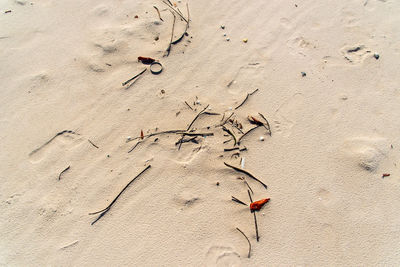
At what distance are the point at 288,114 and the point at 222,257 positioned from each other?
145 cm

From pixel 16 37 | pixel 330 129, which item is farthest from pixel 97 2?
pixel 330 129

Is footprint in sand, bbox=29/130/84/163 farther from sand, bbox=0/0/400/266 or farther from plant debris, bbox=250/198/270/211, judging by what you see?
plant debris, bbox=250/198/270/211

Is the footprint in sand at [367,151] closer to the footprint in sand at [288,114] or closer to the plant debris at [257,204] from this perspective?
the footprint in sand at [288,114]

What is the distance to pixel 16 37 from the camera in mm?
3078

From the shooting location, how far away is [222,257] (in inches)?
80.4

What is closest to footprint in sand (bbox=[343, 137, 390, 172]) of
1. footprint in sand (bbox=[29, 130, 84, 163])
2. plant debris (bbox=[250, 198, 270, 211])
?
plant debris (bbox=[250, 198, 270, 211])

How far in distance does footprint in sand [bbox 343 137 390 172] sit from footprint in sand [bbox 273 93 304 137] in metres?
0.52

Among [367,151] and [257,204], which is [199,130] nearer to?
[257,204]

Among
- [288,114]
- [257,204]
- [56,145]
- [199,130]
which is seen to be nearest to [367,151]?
[288,114]

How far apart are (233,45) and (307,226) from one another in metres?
2.05

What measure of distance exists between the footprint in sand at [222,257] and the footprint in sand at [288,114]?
1157mm

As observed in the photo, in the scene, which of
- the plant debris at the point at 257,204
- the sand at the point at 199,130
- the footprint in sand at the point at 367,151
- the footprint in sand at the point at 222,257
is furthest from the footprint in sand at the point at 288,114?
the footprint in sand at the point at 222,257

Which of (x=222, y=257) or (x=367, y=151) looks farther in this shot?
(x=367, y=151)

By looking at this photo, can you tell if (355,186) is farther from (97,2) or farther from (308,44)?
(97,2)
